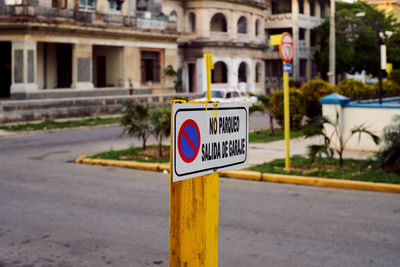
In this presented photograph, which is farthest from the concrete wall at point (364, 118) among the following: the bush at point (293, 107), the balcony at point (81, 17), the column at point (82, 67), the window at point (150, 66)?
the window at point (150, 66)

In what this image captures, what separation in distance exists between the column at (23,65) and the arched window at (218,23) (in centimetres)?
2074

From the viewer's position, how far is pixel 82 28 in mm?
33062

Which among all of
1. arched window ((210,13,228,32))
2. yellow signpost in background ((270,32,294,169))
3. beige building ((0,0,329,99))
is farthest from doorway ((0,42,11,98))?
yellow signpost in background ((270,32,294,169))

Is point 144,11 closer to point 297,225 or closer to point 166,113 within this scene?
point 166,113

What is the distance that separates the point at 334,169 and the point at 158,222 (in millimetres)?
5326

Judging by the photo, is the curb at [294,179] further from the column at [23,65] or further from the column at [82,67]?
the column at [82,67]

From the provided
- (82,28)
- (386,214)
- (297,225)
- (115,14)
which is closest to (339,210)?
(386,214)

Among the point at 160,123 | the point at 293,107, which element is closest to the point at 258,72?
the point at 293,107

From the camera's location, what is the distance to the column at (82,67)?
33.7m

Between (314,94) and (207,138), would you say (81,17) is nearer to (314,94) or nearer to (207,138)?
(314,94)

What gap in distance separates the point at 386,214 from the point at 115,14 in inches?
1170

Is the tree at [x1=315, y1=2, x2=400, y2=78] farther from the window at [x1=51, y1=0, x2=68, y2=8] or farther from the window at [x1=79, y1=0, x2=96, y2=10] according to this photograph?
the window at [x1=51, y1=0, x2=68, y2=8]

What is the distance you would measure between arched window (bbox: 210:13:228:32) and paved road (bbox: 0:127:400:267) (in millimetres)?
37059

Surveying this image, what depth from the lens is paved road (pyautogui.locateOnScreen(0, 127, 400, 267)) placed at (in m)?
6.45
